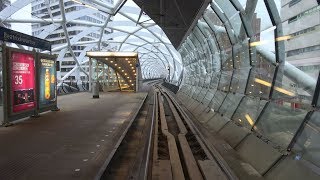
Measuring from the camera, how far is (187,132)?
12.8 m

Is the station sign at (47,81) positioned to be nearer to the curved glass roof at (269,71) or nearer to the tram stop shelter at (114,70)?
the curved glass roof at (269,71)

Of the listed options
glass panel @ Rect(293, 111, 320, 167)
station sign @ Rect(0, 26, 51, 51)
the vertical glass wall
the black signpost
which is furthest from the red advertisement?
glass panel @ Rect(293, 111, 320, 167)

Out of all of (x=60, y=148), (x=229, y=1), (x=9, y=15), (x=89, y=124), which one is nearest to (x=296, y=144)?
(x=60, y=148)

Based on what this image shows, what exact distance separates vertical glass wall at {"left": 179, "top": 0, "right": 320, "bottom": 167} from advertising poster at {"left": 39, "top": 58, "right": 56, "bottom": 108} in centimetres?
696

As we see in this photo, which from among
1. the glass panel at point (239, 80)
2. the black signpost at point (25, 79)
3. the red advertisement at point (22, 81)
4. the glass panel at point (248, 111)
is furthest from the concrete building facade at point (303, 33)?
the red advertisement at point (22, 81)

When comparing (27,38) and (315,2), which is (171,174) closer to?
(315,2)

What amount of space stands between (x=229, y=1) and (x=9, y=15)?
26467 mm

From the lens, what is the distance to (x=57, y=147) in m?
8.79

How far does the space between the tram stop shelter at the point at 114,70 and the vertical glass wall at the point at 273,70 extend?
2159cm

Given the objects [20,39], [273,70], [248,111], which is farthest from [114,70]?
[273,70]

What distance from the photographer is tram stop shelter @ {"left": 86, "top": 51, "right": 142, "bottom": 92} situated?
34938mm

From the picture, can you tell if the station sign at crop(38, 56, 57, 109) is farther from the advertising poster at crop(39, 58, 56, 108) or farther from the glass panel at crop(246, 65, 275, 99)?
the glass panel at crop(246, 65, 275, 99)

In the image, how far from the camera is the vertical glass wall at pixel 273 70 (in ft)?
19.6

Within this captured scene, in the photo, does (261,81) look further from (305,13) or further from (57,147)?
(57,147)
